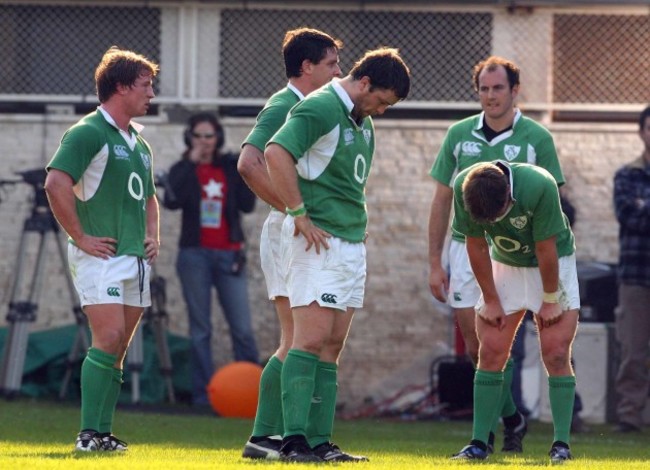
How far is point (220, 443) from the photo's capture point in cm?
1019

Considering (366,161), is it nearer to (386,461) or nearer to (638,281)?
(386,461)

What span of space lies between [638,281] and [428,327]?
118 inches

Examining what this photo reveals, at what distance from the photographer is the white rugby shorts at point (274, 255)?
27.3ft

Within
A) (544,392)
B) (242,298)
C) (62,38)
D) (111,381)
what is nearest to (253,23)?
(62,38)

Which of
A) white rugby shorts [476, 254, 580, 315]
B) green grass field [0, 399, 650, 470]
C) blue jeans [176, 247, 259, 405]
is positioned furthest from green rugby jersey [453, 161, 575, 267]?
blue jeans [176, 247, 259, 405]

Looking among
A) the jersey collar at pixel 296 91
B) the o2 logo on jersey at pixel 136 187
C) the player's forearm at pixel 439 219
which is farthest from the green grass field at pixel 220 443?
the jersey collar at pixel 296 91

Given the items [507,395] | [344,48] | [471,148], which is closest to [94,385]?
[507,395]

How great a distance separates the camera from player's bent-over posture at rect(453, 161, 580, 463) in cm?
803

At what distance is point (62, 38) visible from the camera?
16.0 meters

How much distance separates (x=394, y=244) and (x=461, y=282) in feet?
18.8

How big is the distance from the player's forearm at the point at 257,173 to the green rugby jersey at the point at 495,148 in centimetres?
159

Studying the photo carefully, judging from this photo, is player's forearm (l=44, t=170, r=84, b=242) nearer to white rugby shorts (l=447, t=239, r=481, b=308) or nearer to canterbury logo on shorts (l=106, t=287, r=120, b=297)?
canterbury logo on shorts (l=106, t=287, r=120, b=297)

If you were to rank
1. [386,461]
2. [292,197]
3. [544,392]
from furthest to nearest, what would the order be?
[544,392]
[386,461]
[292,197]

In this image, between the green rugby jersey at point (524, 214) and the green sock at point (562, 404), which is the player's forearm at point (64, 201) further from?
the green sock at point (562, 404)
